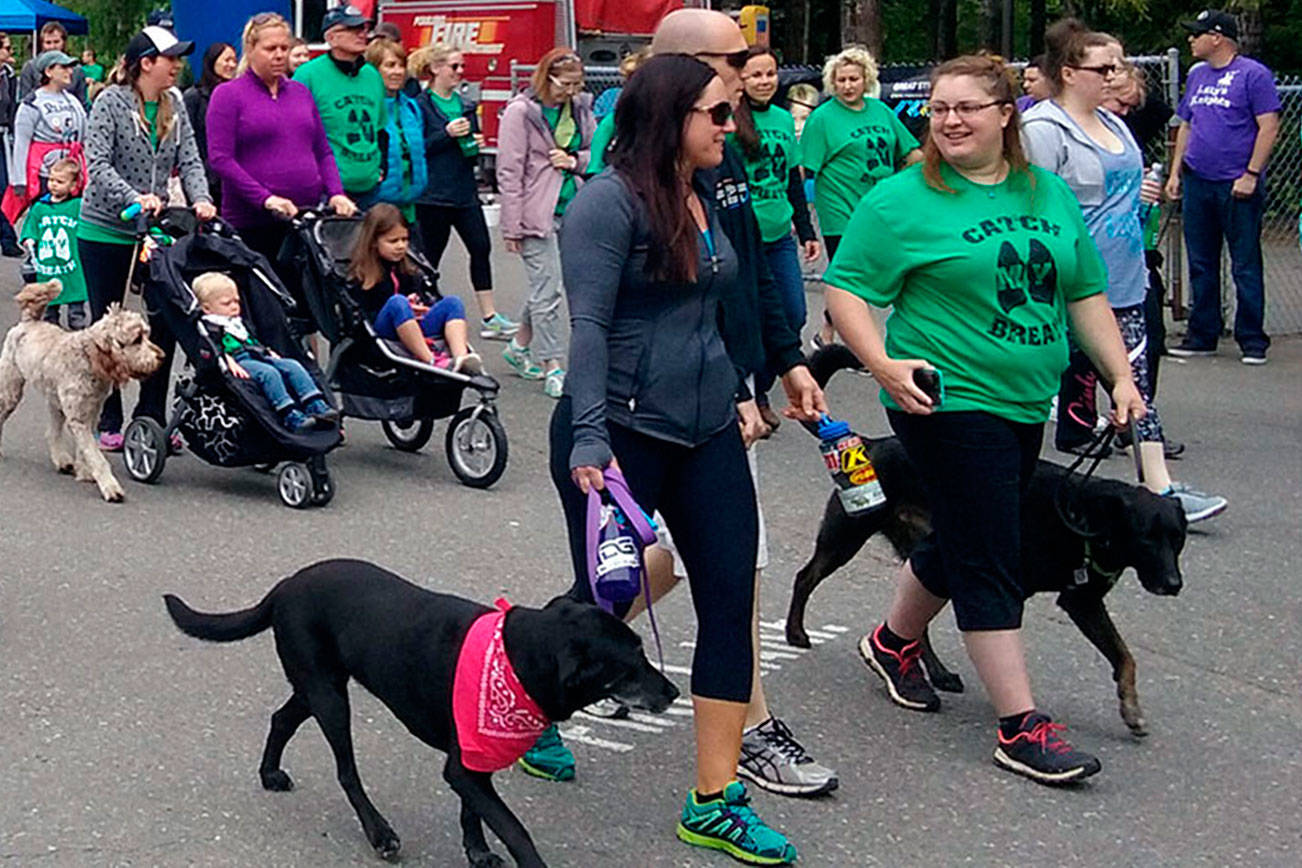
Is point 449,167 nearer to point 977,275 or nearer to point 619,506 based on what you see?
point 977,275

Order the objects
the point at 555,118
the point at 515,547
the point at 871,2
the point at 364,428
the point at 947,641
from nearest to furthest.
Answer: the point at 947,641 < the point at 515,547 < the point at 364,428 < the point at 555,118 < the point at 871,2

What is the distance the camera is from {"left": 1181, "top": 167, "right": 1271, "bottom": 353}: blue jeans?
11859 millimetres

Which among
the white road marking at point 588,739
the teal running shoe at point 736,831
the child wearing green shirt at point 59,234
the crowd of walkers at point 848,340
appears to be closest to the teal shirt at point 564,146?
the child wearing green shirt at point 59,234

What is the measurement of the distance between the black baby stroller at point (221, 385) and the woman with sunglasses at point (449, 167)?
8.69 feet

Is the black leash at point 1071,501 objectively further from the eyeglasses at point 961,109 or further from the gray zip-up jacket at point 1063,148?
the gray zip-up jacket at point 1063,148

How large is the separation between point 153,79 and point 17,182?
6.01 metres

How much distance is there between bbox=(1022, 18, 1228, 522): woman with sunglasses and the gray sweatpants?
366 cm

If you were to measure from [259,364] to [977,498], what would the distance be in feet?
13.3

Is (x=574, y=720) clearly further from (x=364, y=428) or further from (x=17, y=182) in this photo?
(x=17, y=182)

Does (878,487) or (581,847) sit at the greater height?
(878,487)

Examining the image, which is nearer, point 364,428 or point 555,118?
point 364,428

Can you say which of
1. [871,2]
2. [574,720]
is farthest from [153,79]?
[871,2]

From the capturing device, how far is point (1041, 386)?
16.6 ft

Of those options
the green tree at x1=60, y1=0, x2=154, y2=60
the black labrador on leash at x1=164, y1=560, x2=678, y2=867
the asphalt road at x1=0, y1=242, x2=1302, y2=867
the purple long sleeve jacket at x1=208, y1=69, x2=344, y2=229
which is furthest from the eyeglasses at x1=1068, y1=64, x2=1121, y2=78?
the green tree at x1=60, y1=0, x2=154, y2=60
